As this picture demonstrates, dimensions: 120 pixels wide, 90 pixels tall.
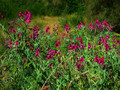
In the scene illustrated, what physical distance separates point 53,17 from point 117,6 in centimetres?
361

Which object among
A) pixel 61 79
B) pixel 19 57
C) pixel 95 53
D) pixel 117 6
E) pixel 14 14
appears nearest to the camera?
pixel 61 79

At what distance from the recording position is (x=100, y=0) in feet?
21.2

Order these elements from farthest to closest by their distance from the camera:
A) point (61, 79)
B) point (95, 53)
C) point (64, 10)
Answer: point (64, 10) → point (95, 53) → point (61, 79)

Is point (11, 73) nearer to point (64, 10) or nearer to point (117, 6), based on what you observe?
point (117, 6)

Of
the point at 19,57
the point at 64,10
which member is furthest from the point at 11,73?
the point at 64,10

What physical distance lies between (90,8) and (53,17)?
2.84m

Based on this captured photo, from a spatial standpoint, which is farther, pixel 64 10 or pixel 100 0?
pixel 64 10

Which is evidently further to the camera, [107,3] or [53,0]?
[53,0]

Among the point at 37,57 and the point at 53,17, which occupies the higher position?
Answer: the point at 37,57

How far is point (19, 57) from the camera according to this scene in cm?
245

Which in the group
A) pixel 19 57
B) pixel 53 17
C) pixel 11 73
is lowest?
pixel 53 17

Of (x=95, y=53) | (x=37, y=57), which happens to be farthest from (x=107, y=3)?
(x=37, y=57)

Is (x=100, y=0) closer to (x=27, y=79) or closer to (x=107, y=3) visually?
(x=107, y=3)

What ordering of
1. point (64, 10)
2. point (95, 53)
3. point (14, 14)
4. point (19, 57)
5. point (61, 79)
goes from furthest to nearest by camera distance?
point (64, 10) < point (14, 14) < point (95, 53) < point (19, 57) < point (61, 79)
